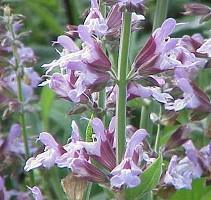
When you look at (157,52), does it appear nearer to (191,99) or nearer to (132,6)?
(132,6)

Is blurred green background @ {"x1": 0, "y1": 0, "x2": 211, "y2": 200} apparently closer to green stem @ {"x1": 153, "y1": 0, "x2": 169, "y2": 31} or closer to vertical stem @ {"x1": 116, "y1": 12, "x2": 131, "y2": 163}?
green stem @ {"x1": 153, "y1": 0, "x2": 169, "y2": 31}

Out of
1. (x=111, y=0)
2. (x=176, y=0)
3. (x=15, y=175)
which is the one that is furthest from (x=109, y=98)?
(x=176, y=0)

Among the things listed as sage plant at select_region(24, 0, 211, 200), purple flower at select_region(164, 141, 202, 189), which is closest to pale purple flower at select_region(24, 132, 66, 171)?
sage plant at select_region(24, 0, 211, 200)

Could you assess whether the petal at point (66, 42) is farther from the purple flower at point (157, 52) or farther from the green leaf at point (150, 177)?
the green leaf at point (150, 177)

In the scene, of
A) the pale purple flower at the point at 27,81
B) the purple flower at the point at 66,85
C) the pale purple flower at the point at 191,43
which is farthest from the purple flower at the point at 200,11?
the pale purple flower at the point at 27,81

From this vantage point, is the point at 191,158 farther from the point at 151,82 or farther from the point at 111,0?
the point at 111,0

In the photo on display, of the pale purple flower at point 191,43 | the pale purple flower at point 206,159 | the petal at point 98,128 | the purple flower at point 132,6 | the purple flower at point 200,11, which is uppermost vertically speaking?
the purple flower at point 132,6
